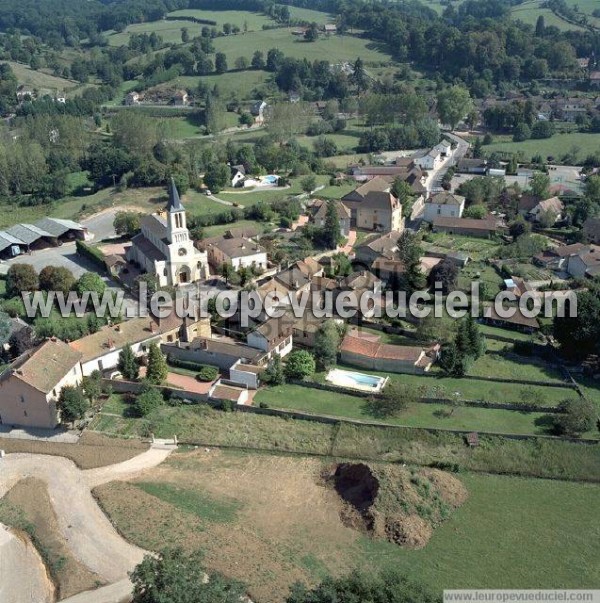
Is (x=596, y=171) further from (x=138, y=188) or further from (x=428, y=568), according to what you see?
(x=428, y=568)

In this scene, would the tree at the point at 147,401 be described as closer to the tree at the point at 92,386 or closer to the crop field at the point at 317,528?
the tree at the point at 92,386

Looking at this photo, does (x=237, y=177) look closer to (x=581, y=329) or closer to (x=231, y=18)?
(x=581, y=329)

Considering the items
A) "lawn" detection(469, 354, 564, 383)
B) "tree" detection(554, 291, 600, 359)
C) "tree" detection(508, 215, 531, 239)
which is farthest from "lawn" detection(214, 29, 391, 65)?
"lawn" detection(469, 354, 564, 383)

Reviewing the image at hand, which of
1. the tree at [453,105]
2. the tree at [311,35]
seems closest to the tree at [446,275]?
the tree at [453,105]

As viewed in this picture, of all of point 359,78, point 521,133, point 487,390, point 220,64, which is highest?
point 220,64

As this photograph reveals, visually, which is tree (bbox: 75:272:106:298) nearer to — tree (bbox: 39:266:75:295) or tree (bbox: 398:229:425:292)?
tree (bbox: 39:266:75:295)

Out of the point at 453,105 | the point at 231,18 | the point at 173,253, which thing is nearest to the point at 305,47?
the point at 231,18

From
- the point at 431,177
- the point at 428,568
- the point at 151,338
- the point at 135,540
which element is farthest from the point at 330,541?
the point at 431,177
